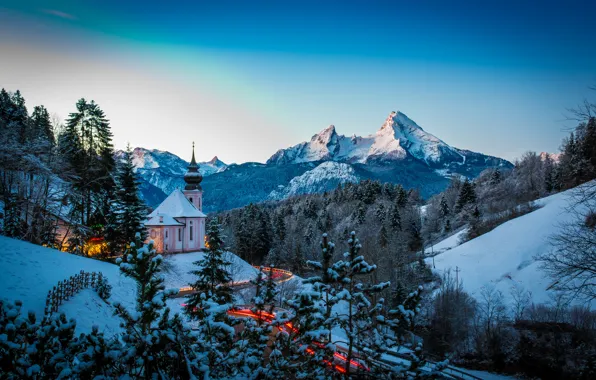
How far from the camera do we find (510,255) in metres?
40.3

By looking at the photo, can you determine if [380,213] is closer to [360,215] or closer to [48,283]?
[360,215]

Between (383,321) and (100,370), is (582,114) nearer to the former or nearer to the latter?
(383,321)

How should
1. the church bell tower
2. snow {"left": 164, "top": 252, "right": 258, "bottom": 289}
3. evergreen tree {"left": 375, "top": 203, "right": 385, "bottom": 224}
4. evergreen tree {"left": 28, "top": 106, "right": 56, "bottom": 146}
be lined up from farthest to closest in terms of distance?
evergreen tree {"left": 375, "top": 203, "right": 385, "bottom": 224}, the church bell tower, snow {"left": 164, "top": 252, "right": 258, "bottom": 289}, evergreen tree {"left": 28, "top": 106, "right": 56, "bottom": 146}

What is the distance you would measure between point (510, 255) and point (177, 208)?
44.0 meters

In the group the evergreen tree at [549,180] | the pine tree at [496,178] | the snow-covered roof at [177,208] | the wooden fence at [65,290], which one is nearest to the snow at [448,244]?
the evergreen tree at [549,180]

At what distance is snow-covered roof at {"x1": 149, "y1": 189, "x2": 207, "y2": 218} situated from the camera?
49.4 metres

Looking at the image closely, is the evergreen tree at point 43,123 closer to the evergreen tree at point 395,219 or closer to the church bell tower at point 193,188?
the church bell tower at point 193,188

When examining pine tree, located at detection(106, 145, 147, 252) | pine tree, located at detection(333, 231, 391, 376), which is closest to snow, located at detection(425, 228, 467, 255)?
pine tree, located at detection(106, 145, 147, 252)

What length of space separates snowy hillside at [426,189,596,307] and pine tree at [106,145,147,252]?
3499 cm

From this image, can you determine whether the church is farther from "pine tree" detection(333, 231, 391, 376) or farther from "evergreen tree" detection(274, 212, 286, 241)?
"pine tree" detection(333, 231, 391, 376)

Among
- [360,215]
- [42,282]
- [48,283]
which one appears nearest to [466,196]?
[360,215]

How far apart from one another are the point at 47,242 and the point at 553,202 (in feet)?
195

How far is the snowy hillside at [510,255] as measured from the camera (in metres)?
35.5

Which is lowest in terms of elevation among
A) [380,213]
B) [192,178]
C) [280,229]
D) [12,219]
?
[280,229]
